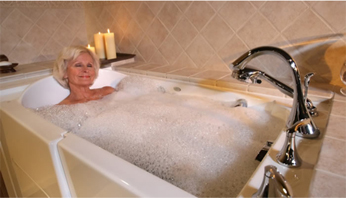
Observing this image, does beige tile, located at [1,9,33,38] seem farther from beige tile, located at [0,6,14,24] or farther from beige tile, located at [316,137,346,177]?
beige tile, located at [316,137,346,177]

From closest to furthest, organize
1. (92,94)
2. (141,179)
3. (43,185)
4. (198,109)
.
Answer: (141,179) < (43,185) < (198,109) < (92,94)

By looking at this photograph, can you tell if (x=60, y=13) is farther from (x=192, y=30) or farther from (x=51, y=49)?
(x=192, y=30)

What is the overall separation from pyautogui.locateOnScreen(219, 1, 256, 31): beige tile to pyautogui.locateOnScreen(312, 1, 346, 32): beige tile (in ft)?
1.06

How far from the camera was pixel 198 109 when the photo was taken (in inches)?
48.0

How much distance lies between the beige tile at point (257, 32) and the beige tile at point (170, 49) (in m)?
0.48

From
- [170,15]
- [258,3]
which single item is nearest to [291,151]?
[258,3]

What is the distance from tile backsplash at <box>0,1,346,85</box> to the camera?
1.13 m

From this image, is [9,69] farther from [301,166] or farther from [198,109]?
[301,166]

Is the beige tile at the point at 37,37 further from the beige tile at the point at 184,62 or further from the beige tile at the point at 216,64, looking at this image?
the beige tile at the point at 216,64

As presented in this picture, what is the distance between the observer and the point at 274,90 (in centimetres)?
113

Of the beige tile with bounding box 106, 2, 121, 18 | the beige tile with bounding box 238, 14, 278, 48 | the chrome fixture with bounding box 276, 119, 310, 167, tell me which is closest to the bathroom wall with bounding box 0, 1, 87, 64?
the beige tile with bounding box 106, 2, 121, 18

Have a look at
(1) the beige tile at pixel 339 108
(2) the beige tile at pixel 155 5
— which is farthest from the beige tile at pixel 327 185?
(2) the beige tile at pixel 155 5

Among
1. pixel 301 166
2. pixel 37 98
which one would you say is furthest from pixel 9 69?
pixel 301 166

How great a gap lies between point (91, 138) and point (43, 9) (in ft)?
4.74
